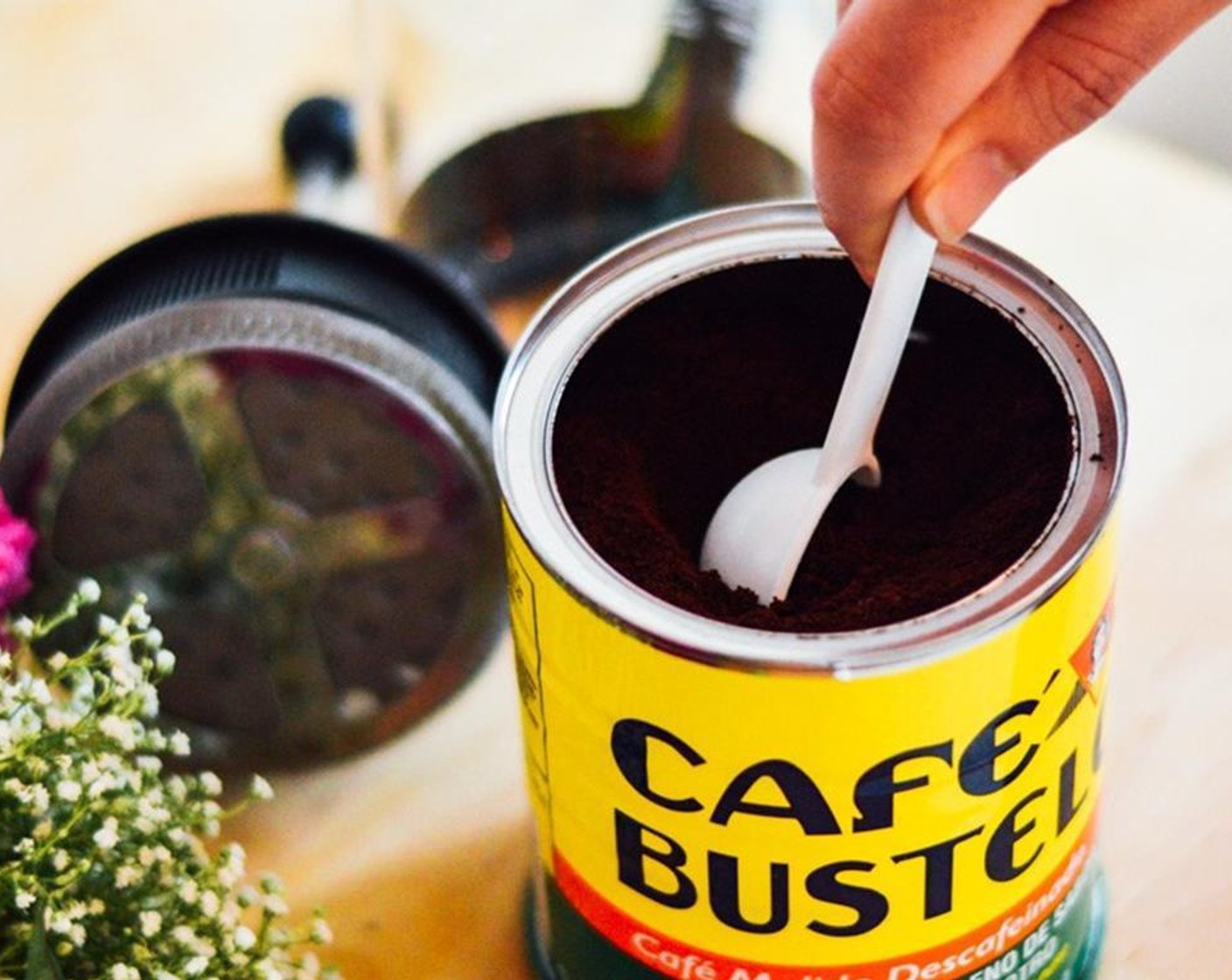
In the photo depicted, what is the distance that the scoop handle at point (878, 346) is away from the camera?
20.1 inches

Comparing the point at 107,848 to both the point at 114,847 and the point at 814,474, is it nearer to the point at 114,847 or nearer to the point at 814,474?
the point at 114,847

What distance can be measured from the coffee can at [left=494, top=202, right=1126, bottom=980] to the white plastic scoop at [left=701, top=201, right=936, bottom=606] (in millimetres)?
39

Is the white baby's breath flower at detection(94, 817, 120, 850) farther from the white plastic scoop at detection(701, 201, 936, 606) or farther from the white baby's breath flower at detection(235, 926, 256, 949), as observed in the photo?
the white plastic scoop at detection(701, 201, 936, 606)

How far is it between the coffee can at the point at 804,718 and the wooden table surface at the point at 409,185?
4.4 inches

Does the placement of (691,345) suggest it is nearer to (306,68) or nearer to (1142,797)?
(1142,797)

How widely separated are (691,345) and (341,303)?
A: 0.53ft

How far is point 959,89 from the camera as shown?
44 centimetres

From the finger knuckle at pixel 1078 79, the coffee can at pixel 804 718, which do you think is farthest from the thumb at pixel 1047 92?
the coffee can at pixel 804 718

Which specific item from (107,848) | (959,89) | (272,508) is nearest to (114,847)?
(107,848)

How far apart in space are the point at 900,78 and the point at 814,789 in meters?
0.20

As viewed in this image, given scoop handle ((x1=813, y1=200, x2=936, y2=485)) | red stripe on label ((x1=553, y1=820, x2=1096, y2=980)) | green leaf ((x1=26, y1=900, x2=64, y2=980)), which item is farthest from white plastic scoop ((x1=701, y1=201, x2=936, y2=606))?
green leaf ((x1=26, y1=900, x2=64, y2=980))

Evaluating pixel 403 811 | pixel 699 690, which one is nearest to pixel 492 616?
pixel 403 811

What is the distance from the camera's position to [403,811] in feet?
2.52

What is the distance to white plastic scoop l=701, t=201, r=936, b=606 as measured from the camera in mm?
527
